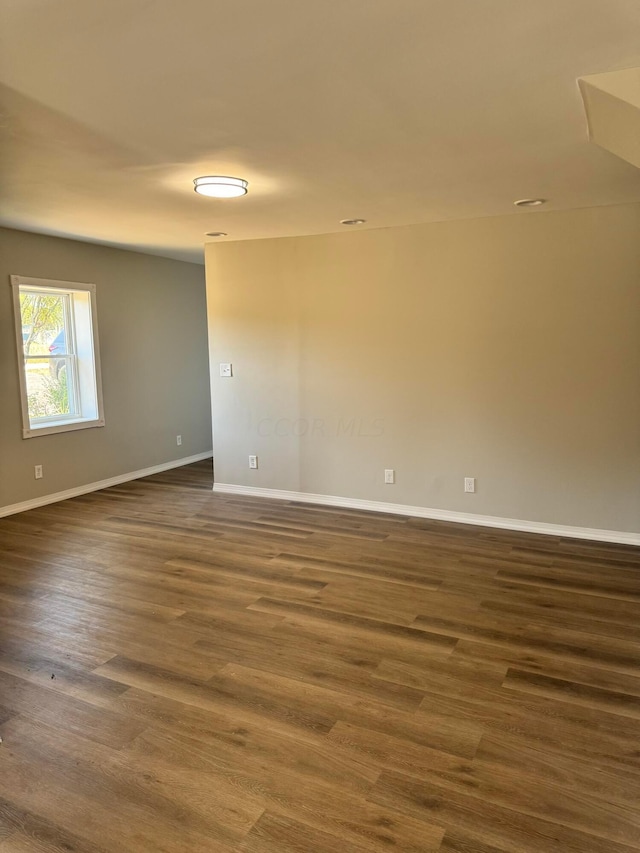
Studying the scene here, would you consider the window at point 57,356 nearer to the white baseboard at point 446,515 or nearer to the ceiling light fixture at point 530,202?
the white baseboard at point 446,515

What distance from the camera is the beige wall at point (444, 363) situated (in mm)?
4016

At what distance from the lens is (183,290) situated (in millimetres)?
6762

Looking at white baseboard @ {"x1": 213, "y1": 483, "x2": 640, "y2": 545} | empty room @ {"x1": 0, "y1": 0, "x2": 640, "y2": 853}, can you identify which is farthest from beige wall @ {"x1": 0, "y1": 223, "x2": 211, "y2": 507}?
white baseboard @ {"x1": 213, "y1": 483, "x2": 640, "y2": 545}

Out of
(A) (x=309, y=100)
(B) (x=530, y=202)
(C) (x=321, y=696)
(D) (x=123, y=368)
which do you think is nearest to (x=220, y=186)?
(A) (x=309, y=100)

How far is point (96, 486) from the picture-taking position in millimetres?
5766

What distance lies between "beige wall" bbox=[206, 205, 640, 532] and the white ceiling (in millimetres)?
577

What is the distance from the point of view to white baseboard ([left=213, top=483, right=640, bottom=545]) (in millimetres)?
4137

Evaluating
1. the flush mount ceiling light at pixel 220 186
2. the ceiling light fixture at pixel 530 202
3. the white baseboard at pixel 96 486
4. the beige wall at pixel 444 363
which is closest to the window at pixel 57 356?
the white baseboard at pixel 96 486

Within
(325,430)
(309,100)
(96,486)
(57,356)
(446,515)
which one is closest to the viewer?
(309,100)

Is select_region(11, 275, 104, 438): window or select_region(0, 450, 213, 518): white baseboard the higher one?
select_region(11, 275, 104, 438): window

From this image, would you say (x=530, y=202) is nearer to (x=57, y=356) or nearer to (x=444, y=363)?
(x=444, y=363)

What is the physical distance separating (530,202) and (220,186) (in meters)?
2.04

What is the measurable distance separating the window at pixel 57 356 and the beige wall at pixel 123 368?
0.08 meters

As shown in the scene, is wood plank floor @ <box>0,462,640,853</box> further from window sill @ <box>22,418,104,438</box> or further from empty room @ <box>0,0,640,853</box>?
window sill @ <box>22,418,104,438</box>
